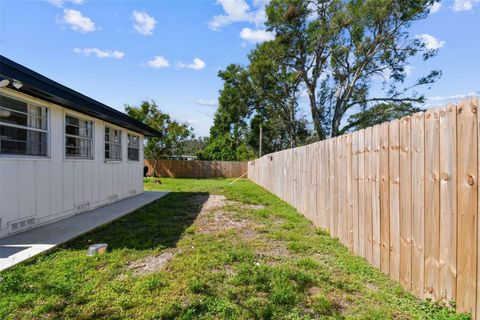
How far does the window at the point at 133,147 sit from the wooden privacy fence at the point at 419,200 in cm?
861

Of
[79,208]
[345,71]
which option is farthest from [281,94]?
[79,208]

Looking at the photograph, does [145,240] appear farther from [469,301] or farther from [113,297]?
[469,301]

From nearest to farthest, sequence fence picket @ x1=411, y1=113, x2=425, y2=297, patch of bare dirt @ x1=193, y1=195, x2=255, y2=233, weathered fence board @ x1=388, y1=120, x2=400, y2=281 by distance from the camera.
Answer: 1. fence picket @ x1=411, y1=113, x2=425, y2=297
2. weathered fence board @ x1=388, y1=120, x2=400, y2=281
3. patch of bare dirt @ x1=193, y1=195, x2=255, y2=233

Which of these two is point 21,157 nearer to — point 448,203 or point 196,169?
point 448,203

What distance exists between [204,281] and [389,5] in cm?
2007

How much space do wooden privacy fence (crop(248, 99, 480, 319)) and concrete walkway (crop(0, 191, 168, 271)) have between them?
4.33 meters

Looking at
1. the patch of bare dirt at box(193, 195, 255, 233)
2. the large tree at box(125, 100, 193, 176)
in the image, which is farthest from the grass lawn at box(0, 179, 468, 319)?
the large tree at box(125, 100, 193, 176)

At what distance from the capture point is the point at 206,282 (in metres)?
3.00

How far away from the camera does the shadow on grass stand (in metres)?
4.41

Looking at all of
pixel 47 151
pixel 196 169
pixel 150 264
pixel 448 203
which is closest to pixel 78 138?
pixel 47 151

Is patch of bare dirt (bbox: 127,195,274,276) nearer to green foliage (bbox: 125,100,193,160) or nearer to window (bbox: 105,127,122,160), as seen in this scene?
window (bbox: 105,127,122,160)

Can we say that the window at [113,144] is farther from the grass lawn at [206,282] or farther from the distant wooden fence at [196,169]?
the distant wooden fence at [196,169]

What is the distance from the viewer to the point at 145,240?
462 centimetres

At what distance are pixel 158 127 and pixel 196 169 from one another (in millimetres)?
4969
